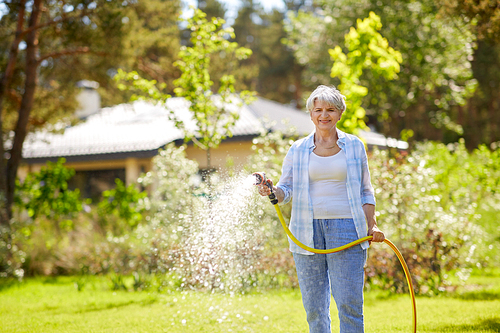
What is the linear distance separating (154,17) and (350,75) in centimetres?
519

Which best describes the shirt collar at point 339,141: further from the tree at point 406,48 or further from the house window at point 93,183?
the house window at point 93,183

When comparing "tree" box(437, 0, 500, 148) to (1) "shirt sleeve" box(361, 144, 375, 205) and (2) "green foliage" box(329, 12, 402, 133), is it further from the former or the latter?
(1) "shirt sleeve" box(361, 144, 375, 205)

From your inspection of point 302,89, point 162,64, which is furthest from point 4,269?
point 302,89

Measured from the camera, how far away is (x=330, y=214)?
302cm

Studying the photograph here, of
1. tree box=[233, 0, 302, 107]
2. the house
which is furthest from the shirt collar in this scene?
tree box=[233, 0, 302, 107]

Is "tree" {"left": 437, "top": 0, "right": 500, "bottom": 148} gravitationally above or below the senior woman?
above

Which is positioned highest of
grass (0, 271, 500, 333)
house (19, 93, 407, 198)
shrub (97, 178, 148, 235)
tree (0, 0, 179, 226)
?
tree (0, 0, 179, 226)

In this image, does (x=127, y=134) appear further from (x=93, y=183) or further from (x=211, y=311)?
(x=211, y=311)

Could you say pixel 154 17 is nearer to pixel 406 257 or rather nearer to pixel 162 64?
pixel 162 64

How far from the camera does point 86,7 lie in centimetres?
909

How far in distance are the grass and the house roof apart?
5.89 metres

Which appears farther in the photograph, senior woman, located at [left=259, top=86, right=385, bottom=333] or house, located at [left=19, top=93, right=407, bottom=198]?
house, located at [left=19, top=93, right=407, bottom=198]

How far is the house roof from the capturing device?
12648 millimetres

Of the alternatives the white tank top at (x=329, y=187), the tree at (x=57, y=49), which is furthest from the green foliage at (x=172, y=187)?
the white tank top at (x=329, y=187)
